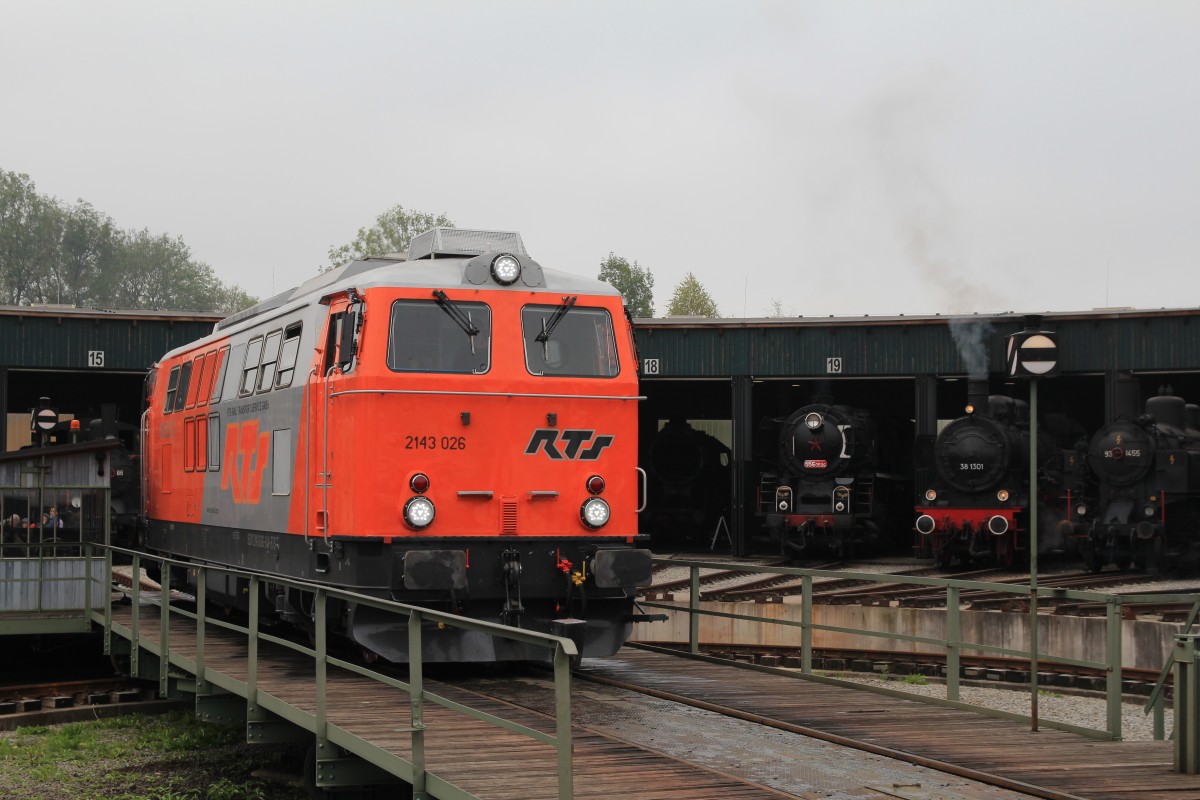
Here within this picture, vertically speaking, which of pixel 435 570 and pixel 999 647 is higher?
pixel 435 570

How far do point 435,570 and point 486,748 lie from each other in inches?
108

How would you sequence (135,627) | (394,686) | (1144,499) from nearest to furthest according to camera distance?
(394,686), (135,627), (1144,499)

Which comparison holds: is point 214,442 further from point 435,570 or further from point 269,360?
point 435,570

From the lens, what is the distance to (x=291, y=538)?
40.0 ft

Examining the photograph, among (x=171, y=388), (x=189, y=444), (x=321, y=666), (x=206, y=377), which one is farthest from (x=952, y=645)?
(x=171, y=388)

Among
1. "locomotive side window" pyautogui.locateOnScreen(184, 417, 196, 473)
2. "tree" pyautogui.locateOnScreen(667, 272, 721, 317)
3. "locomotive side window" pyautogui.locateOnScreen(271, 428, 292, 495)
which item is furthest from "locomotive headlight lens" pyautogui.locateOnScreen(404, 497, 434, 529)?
"tree" pyautogui.locateOnScreen(667, 272, 721, 317)

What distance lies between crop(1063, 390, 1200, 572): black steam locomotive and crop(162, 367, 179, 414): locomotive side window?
17.6 meters

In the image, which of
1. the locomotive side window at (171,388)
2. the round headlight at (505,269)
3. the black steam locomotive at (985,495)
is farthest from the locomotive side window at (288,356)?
the black steam locomotive at (985,495)

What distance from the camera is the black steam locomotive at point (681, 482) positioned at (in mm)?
35562

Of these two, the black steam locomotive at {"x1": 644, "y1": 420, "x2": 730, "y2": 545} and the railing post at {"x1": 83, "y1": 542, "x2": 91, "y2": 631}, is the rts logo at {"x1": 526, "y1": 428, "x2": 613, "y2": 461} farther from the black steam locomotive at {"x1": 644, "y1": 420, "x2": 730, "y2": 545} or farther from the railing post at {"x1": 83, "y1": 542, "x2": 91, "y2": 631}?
the black steam locomotive at {"x1": 644, "y1": 420, "x2": 730, "y2": 545}

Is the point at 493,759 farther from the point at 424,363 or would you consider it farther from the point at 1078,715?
the point at 1078,715

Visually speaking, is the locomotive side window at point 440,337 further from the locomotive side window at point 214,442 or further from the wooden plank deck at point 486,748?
the locomotive side window at point 214,442

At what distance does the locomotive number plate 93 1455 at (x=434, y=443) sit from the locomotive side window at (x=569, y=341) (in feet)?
2.80

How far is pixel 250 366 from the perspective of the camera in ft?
45.4
